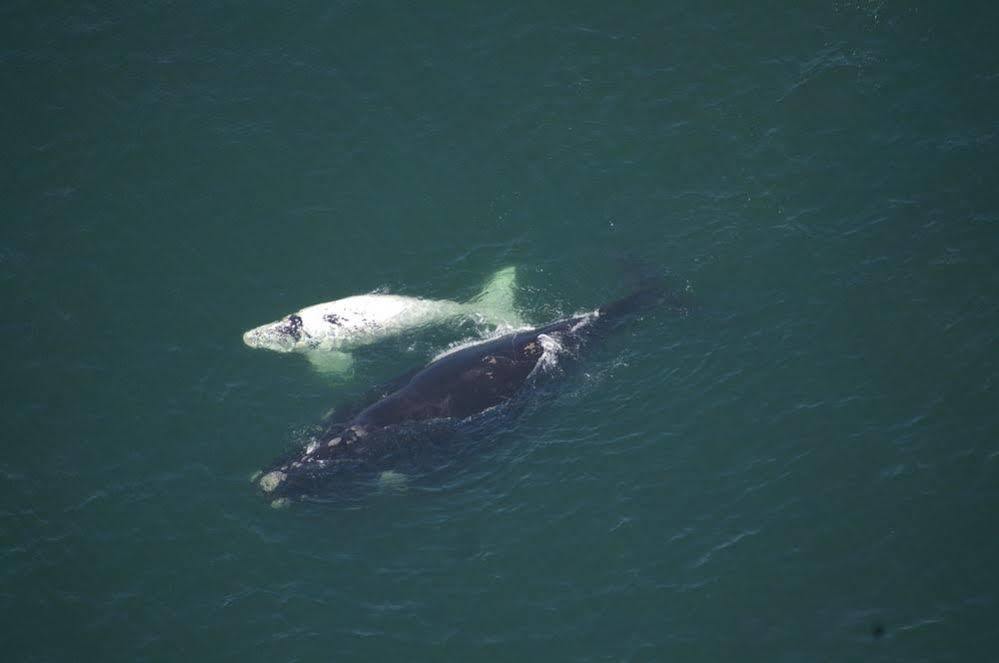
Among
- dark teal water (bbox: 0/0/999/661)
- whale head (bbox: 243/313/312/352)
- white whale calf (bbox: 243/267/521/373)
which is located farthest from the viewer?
whale head (bbox: 243/313/312/352)

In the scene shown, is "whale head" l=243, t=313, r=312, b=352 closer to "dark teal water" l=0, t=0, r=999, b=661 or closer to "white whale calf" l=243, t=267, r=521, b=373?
"white whale calf" l=243, t=267, r=521, b=373

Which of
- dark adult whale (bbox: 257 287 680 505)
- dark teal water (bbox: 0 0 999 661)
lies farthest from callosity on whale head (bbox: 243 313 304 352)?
dark adult whale (bbox: 257 287 680 505)

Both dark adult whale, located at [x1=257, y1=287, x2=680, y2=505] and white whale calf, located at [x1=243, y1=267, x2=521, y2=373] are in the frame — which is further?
white whale calf, located at [x1=243, y1=267, x2=521, y2=373]

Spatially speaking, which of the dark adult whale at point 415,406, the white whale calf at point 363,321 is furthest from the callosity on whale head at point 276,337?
the dark adult whale at point 415,406

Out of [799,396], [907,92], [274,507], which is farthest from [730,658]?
[907,92]

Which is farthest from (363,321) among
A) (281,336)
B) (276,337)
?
(276,337)

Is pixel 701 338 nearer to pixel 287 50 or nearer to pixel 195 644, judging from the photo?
pixel 195 644

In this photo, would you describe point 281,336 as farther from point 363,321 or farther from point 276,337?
point 363,321
